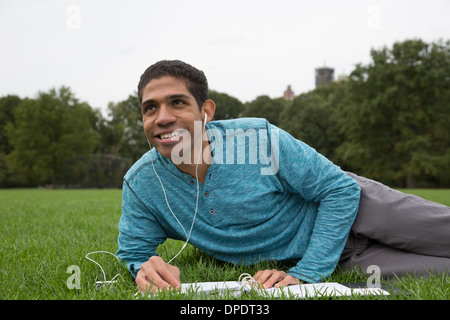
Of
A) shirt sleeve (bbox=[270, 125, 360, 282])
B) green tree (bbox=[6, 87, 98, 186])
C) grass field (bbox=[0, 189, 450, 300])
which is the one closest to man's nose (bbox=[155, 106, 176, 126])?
shirt sleeve (bbox=[270, 125, 360, 282])

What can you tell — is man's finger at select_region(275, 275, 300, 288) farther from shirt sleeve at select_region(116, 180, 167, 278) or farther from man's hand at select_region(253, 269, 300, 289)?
shirt sleeve at select_region(116, 180, 167, 278)

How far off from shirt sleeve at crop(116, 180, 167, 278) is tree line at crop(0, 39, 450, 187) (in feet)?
89.5

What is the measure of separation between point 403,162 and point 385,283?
28.9 metres

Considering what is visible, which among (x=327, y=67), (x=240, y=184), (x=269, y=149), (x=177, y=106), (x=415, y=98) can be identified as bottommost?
(x=240, y=184)

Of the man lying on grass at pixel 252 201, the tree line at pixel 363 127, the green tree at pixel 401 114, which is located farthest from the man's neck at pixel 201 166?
the green tree at pixel 401 114

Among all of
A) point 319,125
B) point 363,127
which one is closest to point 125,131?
point 319,125

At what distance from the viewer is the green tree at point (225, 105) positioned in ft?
140

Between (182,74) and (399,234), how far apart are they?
5.37 ft

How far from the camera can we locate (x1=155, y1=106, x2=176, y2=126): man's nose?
233cm

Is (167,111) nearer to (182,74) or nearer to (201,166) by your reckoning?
(182,74)
